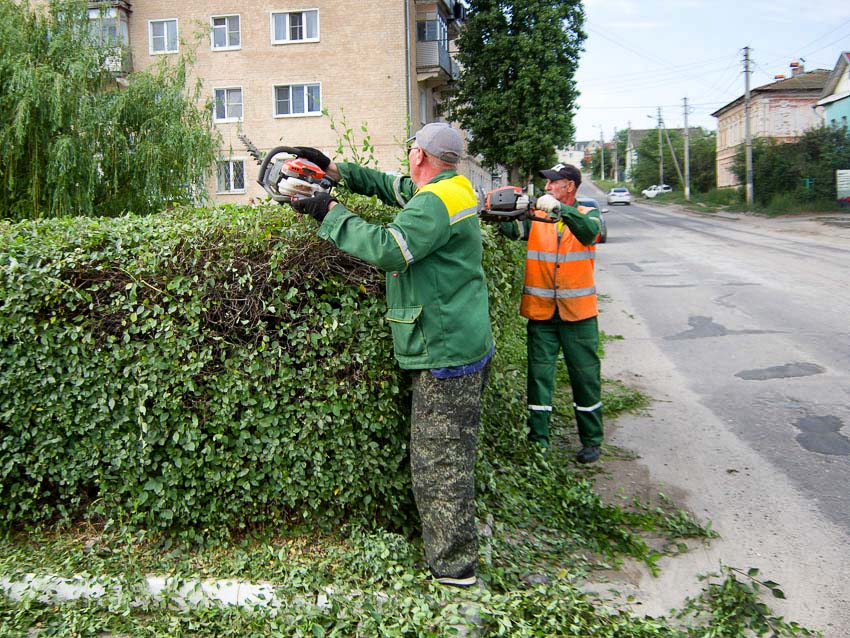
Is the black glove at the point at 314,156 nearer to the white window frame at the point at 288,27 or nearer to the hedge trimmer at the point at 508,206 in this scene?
the hedge trimmer at the point at 508,206

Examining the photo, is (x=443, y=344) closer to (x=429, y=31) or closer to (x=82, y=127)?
(x=82, y=127)

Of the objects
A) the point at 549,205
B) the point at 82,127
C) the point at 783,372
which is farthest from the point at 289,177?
the point at 82,127

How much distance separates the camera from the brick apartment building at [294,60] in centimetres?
3125

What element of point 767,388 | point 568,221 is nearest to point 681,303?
point 767,388

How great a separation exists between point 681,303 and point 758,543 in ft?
30.0

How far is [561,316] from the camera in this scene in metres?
5.47

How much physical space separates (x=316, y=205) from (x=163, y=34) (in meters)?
33.1

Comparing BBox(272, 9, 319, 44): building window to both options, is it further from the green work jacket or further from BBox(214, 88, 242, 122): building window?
the green work jacket

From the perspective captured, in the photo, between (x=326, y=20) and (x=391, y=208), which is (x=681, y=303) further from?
(x=326, y=20)

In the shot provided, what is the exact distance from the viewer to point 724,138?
66.1 meters

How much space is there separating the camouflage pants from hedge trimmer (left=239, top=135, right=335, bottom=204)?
0.96m

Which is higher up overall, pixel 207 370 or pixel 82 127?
pixel 82 127

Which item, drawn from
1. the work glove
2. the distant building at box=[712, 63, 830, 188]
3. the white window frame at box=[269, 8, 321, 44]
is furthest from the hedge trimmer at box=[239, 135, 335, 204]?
the distant building at box=[712, 63, 830, 188]

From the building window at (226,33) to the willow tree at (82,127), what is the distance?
19.2 m
